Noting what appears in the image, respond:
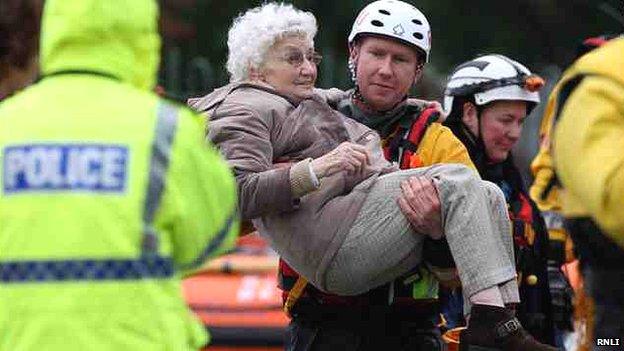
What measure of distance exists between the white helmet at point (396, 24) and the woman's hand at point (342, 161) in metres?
0.72

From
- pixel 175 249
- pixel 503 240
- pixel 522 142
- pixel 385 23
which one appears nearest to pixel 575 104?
pixel 175 249

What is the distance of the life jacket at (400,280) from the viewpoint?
7.10 meters

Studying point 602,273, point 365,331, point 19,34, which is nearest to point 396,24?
point 365,331

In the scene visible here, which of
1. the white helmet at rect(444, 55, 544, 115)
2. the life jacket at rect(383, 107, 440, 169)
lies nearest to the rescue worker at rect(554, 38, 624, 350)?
the life jacket at rect(383, 107, 440, 169)

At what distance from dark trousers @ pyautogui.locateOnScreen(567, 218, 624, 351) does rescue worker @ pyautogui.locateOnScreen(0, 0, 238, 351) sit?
92cm

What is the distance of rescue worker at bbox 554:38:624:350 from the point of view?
5.04 meters

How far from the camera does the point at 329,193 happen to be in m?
6.86

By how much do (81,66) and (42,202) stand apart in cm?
38

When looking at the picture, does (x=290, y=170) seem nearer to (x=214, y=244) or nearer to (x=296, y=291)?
(x=296, y=291)

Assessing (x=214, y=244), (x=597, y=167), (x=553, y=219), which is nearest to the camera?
(x=597, y=167)

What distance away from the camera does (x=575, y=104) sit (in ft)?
16.9

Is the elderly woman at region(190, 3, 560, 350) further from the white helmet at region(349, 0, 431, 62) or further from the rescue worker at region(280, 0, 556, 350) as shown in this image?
the white helmet at region(349, 0, 431, 62)

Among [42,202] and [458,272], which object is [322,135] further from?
[42,202]

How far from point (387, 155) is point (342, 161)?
576 mm
